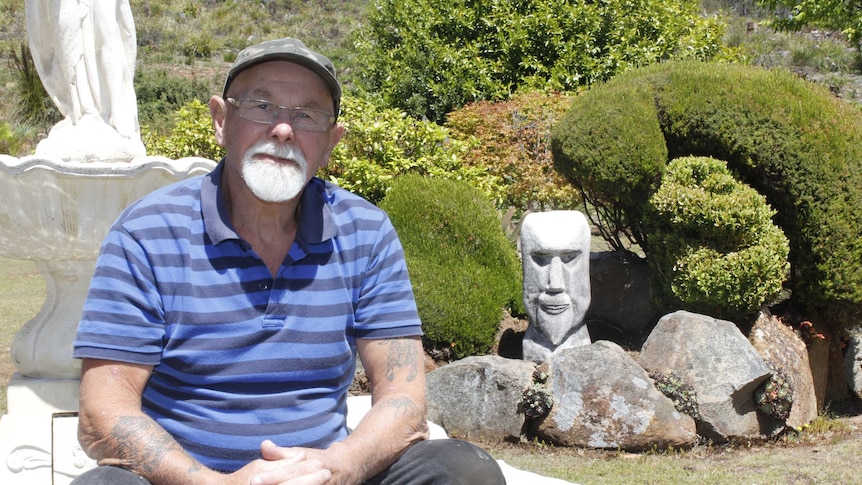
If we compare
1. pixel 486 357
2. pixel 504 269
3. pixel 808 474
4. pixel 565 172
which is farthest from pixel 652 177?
pixel 808 474

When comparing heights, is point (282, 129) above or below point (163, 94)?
below

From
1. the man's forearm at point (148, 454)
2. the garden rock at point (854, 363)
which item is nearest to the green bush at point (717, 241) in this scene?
the garden rock at point (854, 363)

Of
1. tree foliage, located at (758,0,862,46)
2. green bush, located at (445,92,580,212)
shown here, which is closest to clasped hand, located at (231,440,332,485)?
green bush, located at (445,92,580,212)

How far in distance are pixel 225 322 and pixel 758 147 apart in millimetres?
3906

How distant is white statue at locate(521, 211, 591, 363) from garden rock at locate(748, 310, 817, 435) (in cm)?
103

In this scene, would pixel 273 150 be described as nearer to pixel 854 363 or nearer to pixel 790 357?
pixel 790 357

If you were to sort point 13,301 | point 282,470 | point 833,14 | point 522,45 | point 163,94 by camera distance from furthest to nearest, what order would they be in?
point 163,94, point 833,14, point 522,45, point 13,301, point 282,470

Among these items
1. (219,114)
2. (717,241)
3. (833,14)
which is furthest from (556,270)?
(833,14)

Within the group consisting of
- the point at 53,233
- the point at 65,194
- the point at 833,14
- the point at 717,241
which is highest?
the point at 833,14

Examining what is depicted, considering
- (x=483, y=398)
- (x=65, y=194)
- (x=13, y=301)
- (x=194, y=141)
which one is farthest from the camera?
(x=13, y=301)

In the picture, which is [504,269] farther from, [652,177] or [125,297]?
[125,297]

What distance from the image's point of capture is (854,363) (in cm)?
560

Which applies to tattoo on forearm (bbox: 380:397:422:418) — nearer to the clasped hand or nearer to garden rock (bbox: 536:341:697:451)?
the clasped hand

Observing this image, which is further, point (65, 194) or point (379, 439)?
point (65, 194)
